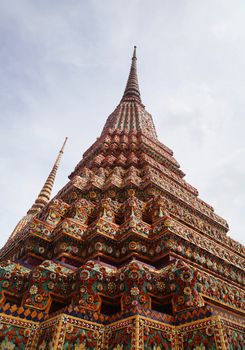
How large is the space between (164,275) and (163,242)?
1008 mm

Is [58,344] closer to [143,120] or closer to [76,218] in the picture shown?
[76,218]

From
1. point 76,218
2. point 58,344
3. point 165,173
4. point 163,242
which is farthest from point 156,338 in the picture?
point 165,173

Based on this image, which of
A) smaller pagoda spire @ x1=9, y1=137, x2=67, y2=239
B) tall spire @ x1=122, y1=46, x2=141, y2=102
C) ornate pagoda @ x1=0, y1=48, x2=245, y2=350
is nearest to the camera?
ornate pagoda @ x1=0, y1=48, x2=245, y2=350

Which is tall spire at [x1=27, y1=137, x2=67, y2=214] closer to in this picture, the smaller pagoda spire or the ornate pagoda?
the smaller pagoda spire

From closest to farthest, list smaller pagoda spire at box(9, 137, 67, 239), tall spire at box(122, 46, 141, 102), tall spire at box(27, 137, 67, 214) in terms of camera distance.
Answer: smaller pagoda spire at box(9, 137, 67, 239)
tall spire at box(27, 137, 67, 214)
tall spire at box(122, 46, 141, 102)

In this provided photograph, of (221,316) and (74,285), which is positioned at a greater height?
(74,285)

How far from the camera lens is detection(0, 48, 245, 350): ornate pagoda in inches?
107

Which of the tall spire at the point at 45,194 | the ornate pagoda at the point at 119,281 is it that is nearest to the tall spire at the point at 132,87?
the tall spire at the point at 45,194

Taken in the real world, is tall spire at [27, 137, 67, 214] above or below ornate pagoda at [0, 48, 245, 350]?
above

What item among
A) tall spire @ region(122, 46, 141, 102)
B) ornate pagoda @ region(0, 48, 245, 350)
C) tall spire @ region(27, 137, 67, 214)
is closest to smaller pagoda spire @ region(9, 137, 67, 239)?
tall spire @ region(27, 137, 67, 214)

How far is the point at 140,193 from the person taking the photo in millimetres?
6996

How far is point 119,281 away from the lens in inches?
139

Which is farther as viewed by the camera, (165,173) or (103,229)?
(165,173)

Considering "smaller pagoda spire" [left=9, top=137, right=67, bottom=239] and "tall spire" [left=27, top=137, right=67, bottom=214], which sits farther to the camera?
"tall spire" [left=27, top=137, right=67, bottom=214]
